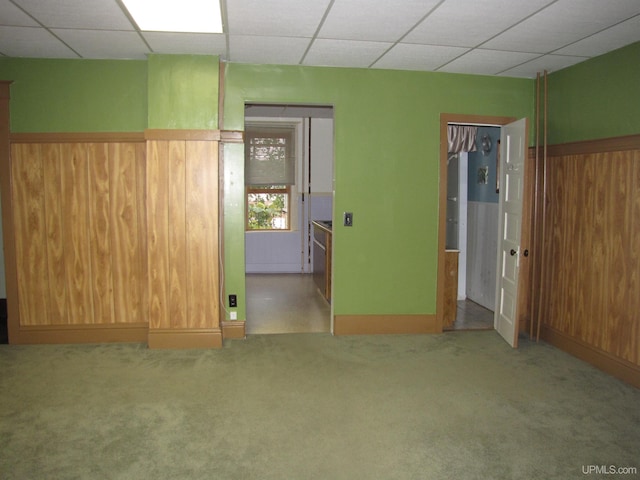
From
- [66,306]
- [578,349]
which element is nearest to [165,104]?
[66,306]

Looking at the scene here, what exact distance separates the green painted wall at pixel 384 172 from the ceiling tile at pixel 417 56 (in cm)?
17

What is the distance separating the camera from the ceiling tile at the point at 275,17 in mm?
3047

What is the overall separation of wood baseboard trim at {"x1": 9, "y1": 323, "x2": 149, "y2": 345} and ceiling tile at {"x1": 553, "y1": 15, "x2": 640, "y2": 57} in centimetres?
426

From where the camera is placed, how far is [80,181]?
4.42 m

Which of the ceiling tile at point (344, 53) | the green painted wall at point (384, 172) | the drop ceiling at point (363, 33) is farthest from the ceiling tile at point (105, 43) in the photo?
the ceiling tile at point (344, 53)

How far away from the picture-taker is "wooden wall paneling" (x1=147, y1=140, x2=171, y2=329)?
427 centimetres

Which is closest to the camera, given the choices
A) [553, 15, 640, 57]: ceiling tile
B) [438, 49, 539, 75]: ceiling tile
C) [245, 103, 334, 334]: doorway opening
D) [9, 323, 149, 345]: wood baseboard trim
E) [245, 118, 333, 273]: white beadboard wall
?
[553, 15, 640, 57]: ceiling tile

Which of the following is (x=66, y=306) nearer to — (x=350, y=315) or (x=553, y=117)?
(x=350, y=315)

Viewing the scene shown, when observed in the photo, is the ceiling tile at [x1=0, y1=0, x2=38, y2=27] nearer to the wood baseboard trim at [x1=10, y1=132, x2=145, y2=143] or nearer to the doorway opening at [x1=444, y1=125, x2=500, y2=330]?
the wood baseboard trim at [x1=10, y1=132, x2=145, y2=143]

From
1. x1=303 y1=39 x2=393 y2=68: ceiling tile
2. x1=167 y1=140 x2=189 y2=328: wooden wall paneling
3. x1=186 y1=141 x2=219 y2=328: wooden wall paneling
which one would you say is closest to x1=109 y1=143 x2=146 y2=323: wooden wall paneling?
x1=167 y1=140 x2=189 y2=328: wooden wall paneling

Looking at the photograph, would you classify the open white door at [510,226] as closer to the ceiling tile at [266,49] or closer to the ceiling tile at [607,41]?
the ceiling tile at [607,41]

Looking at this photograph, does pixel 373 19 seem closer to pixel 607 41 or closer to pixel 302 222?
pixel 607 41

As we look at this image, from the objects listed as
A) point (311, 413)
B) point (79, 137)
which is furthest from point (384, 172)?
point (79, 137)

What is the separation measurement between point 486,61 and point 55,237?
4061mm
